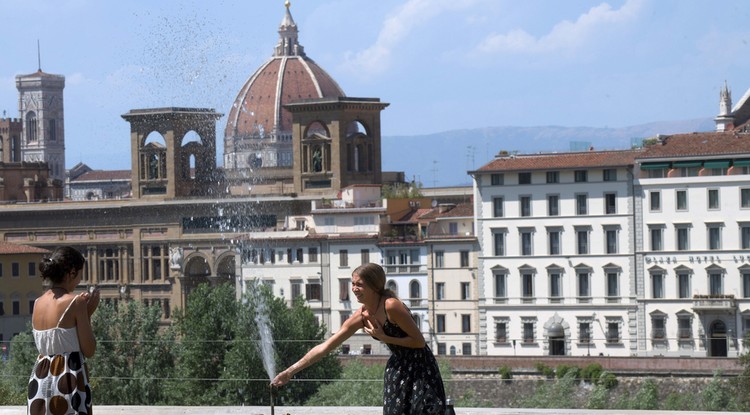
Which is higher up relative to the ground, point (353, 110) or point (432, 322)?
point (353, 110)

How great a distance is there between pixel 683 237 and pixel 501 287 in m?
7.33

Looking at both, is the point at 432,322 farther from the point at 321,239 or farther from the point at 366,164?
the point at 366,164

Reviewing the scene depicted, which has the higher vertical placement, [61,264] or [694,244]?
[61,264]

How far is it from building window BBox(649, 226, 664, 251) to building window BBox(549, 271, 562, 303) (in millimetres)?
Answer: 3550

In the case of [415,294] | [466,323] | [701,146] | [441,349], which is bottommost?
[441,349]

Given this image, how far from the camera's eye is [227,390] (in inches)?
1647

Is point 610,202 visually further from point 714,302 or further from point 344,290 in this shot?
point 344,290

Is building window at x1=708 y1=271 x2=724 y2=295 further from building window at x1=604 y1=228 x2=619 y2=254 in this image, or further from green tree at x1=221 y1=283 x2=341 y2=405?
green tree at x1=221 y1=283 x2=341 y2=405

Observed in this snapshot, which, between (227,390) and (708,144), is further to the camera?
(708,144)

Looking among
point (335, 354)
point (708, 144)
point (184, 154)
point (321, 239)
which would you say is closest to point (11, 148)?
point (184, 154)

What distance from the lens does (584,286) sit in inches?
2645

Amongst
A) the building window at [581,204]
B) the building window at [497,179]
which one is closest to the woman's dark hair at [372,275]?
the building window at [581,204]

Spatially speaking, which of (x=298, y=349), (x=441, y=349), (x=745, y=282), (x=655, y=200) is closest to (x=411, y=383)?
(x=298, y=349)

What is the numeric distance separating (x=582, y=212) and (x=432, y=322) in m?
6.97
